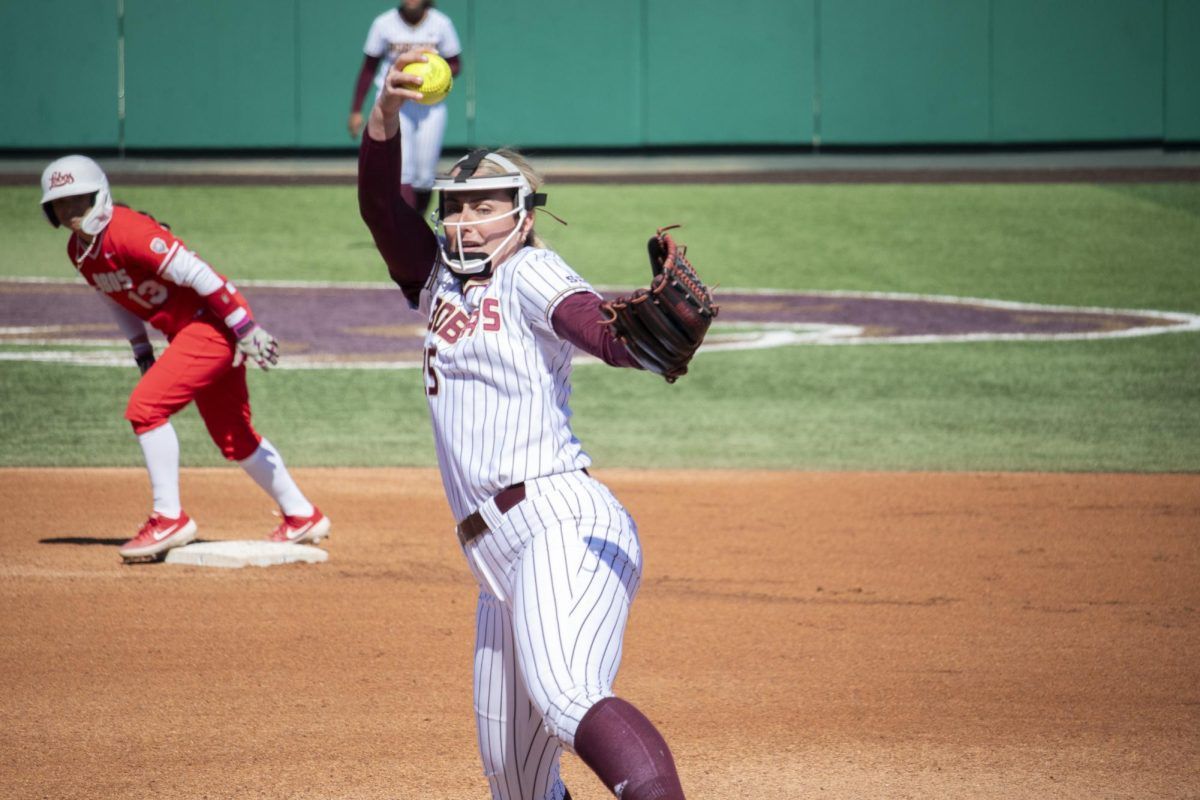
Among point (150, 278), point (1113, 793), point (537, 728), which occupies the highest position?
point (150, 278)

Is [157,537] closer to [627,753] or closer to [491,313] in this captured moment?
[491,313]

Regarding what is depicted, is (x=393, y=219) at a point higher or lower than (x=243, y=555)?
higher

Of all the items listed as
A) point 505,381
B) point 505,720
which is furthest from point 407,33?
point 505,720

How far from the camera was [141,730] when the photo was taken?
480 cm

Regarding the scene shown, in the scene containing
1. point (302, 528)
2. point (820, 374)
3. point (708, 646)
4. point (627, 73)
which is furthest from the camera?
point (627, 73)

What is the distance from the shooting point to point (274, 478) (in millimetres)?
6801

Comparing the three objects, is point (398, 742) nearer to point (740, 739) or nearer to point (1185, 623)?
point (740, 739)

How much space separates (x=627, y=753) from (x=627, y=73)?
2130 centimetres

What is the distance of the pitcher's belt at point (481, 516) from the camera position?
343 cm

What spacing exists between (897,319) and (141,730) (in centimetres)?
921

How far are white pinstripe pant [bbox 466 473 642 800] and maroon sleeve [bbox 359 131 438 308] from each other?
2.13 feet

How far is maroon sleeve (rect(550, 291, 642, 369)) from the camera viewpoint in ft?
10.3

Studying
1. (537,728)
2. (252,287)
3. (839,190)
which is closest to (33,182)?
(252,287)

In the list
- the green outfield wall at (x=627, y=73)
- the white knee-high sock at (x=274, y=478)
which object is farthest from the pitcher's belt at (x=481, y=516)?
the green outfield wall at (x=627, y=73)
